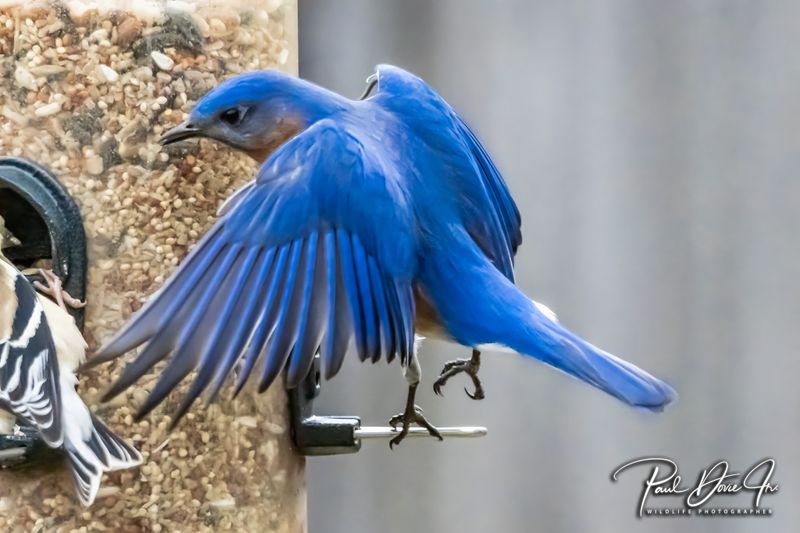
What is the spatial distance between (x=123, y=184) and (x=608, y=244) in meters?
2.32

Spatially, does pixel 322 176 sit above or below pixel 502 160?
above

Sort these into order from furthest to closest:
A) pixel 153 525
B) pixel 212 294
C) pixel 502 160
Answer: pixel 502 160 → pixel 153 525 → pixel 212 294

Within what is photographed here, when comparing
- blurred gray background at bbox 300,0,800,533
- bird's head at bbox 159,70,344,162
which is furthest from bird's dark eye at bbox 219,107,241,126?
blurred gray background at bbox 300,0,800,533

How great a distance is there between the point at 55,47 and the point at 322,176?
93 centimetres

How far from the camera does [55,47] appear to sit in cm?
358

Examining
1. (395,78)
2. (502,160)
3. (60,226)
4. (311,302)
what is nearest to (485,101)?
(502,160)

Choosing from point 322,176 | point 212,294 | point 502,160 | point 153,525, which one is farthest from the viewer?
point 502,160

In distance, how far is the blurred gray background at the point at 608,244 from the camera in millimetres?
5293

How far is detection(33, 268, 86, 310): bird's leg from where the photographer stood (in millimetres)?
3480

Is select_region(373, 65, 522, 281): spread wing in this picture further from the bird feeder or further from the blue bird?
the bird feeder

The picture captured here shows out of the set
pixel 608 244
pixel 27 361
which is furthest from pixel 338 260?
pixel 608 244

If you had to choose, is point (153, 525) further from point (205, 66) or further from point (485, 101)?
point (485, 101)

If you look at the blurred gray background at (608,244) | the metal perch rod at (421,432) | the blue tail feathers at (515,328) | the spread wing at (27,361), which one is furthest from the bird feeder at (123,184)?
the blurred gray background at (608,244)

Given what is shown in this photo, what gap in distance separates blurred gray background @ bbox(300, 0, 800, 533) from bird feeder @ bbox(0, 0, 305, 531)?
5.50 feet
